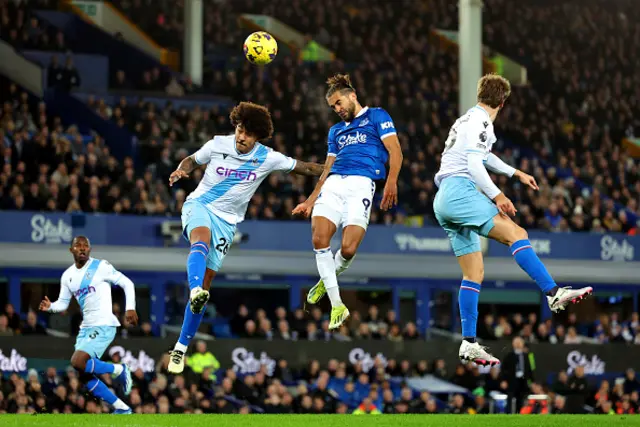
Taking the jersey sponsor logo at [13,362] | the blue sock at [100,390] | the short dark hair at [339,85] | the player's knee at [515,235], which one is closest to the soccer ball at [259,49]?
the short dark hair at [339,85]

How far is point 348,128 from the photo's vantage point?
1296 centimetres

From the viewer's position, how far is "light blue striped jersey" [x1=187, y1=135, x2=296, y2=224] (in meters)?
12.7

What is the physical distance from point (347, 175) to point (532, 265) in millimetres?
2286

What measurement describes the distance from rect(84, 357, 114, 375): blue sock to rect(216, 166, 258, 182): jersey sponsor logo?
12.7 feet

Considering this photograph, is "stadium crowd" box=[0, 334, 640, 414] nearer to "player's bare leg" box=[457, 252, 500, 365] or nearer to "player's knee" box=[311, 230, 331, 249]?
"player's knee" box=[311, 230, 331, 249]

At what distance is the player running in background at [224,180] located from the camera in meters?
12.5

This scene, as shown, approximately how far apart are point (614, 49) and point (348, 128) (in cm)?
3188

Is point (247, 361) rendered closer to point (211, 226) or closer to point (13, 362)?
point (13, 362)

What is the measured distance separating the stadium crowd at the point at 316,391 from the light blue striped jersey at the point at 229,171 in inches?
334

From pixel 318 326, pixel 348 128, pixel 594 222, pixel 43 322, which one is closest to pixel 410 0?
pixel 594 222

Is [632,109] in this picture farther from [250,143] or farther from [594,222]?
[250,143]

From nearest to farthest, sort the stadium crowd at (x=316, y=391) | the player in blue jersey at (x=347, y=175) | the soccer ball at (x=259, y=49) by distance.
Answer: the player in blue jersey at (x=347, y=175) < the soccer ball at (x=259, y=49) < the stadium crowd at (x=316, y=391)

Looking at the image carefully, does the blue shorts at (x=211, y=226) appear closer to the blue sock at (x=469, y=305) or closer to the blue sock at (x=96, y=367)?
the blue sock at (x=469, y=305)

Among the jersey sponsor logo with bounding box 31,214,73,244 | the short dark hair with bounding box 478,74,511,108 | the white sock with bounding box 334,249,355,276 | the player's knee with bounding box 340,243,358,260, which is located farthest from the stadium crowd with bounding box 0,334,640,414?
the short dark hair with bounding box 478,74,511,108
